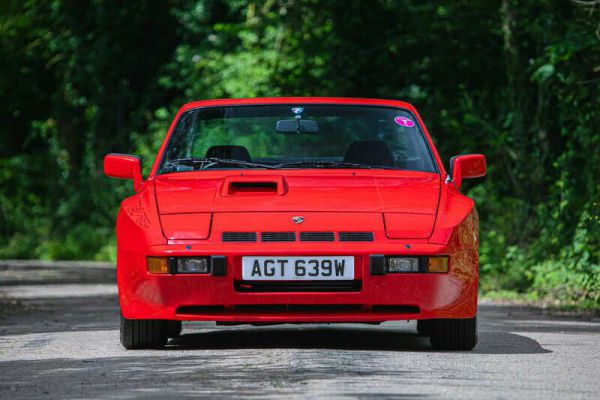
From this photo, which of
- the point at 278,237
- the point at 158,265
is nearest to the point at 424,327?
the point at 278,237

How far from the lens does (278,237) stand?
25.7ft

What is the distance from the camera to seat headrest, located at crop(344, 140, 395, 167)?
355 inches

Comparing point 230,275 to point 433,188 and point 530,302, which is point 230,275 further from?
point 530,302

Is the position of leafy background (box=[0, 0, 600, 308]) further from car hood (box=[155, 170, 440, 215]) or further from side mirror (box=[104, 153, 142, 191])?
side mirror (box=[104, 153, 142, 191])

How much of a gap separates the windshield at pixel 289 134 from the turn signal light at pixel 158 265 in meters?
1.17

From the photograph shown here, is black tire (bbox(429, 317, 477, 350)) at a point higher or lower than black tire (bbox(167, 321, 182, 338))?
higher

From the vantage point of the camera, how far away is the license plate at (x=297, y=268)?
776cm

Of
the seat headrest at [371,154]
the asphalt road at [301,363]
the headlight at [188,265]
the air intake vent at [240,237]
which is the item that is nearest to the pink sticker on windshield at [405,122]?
the seat headrest at [371,154]

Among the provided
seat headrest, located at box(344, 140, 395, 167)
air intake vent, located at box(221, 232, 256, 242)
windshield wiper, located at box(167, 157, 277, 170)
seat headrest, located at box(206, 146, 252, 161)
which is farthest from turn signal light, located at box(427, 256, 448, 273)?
seat headrest, located at box(206, 146, 252, 161)

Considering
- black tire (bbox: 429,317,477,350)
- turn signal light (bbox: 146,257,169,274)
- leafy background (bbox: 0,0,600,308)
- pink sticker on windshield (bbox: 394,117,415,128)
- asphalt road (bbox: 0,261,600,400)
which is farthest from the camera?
leafy background (bbox: 0,0,600,308)

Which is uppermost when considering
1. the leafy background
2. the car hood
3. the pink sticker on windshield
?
the pink sticker on windshield

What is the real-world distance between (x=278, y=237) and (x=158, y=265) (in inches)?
27.9

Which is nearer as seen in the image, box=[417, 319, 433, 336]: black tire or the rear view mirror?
box=[417, 319, 433, 336]: black tire

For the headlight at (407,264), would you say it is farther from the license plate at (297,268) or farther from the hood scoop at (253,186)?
the hood scoop at (253,186)
